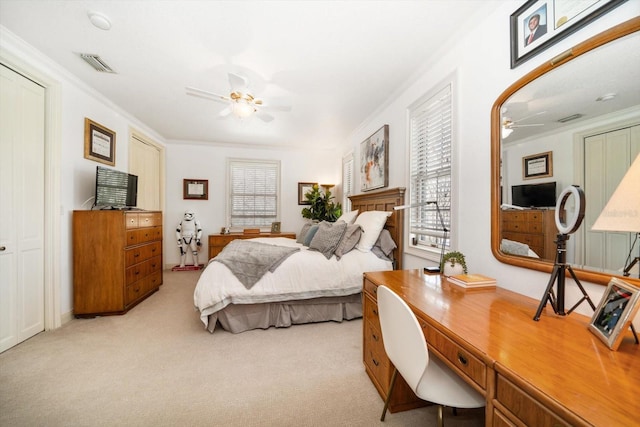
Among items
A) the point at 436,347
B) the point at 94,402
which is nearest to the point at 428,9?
the point at 436,347

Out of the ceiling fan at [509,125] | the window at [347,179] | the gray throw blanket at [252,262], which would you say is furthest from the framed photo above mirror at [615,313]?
the window at [347,179]

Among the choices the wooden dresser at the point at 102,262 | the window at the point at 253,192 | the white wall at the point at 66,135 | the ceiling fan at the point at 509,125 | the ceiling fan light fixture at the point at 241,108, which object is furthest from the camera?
the window at the point at 253,192

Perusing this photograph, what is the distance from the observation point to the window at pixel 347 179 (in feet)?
15.2

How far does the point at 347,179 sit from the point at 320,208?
853mm

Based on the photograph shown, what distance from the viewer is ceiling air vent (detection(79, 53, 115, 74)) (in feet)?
7.56

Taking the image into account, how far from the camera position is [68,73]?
260 cm

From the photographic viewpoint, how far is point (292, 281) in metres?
2.56

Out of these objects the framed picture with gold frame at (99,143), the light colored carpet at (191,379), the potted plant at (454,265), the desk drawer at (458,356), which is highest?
the framed picture with gold frame at (99,143)

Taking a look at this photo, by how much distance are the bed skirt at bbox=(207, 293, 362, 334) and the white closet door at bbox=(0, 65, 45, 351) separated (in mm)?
1644

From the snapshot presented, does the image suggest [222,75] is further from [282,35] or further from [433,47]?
[433,47]

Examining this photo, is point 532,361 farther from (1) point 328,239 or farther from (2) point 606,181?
(1) point 328,239

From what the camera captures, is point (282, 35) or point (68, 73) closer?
point (282, 35)

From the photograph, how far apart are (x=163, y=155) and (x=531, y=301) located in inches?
230

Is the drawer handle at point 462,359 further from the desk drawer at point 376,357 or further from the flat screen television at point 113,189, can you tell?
the flat screen television at point 113,189
